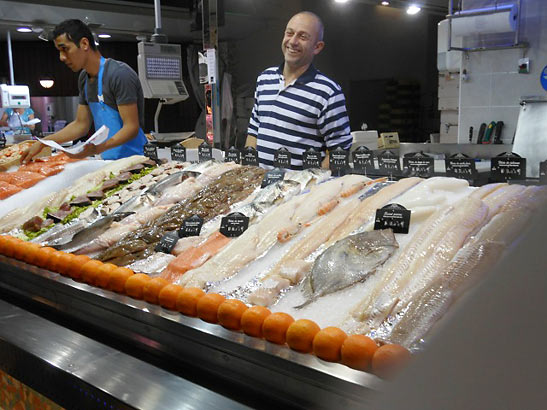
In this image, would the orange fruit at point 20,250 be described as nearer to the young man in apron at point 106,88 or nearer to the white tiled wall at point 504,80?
the young man in apron at point 106,88

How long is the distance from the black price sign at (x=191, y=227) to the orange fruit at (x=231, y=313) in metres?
0.82

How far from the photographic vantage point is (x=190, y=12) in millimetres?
12500

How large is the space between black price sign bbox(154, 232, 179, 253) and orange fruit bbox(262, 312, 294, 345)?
2.88ft

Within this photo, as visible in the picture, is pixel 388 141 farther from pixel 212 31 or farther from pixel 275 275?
pixel 275 275

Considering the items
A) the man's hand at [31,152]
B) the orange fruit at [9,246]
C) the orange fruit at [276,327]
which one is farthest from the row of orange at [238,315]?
the man's hand at [31,152]

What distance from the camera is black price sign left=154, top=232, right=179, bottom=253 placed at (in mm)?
2328

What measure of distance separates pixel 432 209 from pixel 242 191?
3.64 feet

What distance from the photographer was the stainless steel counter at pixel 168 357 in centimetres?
140

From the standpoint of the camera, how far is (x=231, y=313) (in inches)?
64.0

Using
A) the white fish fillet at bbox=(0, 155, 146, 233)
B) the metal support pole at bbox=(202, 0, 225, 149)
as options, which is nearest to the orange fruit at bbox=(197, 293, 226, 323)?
the white fish fillet at bbox=(0, 155, 146, 233)

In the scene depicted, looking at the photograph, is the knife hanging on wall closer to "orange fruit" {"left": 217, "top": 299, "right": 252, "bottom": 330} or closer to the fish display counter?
the fish display counter

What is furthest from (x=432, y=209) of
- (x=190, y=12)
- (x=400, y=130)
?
(x=190, y=12)

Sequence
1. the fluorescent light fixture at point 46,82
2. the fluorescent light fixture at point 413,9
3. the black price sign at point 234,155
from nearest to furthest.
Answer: the black price sign at point 234,155 < the fluorescent light fixture at point 413,9 < the fluorescent light fixture at point 46,82

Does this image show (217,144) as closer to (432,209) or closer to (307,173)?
(307,173)
